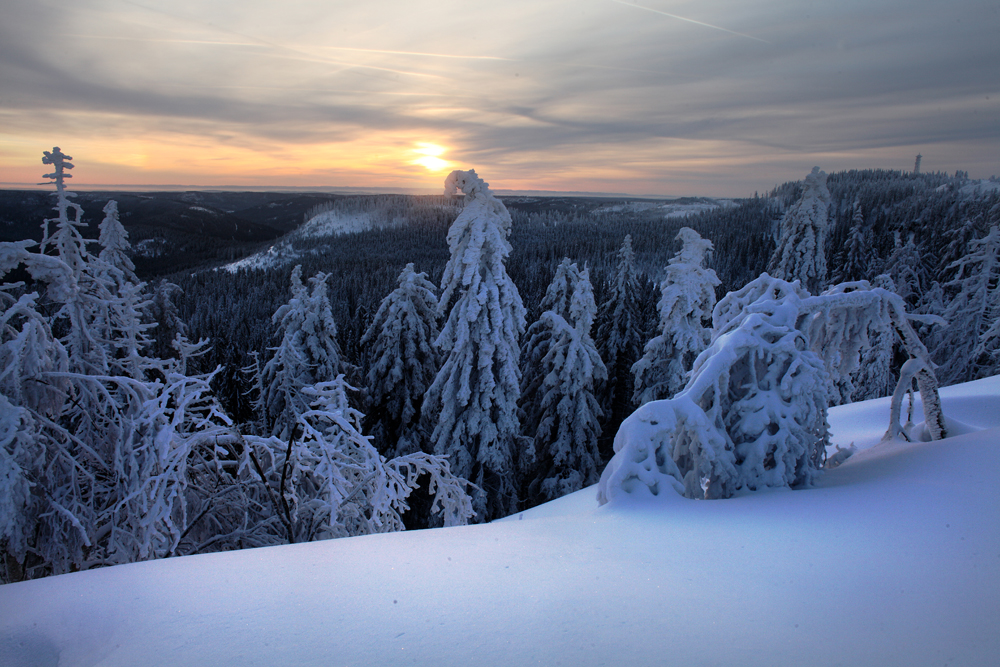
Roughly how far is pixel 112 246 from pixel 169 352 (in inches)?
378

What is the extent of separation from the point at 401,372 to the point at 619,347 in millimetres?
11275

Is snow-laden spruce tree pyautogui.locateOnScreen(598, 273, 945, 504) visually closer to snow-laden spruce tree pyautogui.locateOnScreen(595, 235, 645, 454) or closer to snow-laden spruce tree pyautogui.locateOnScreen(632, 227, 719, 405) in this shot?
snow-laden spruce tree pyautogui.locateOnScreen(632, 227, 719, 405)

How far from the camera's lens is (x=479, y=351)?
49.6 ft

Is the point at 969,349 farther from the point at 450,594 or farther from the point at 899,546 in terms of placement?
the point at 450,594

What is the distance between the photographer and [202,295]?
8800 cm

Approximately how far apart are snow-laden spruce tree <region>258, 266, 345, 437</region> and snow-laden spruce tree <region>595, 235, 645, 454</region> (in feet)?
42.2

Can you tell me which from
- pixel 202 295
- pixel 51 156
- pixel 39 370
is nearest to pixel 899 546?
→ pixel 39 370

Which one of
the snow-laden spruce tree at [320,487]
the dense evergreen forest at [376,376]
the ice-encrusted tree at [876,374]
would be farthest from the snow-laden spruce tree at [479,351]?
the ice-encrusted tree at [876,374]

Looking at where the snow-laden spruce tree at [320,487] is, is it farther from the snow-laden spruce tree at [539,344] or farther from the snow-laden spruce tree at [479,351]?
the snow-laden spruce tree at [539,344]

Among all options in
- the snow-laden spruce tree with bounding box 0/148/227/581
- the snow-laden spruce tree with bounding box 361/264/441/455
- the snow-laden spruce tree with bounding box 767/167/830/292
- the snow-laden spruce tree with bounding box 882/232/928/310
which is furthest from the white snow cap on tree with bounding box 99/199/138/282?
the snow-laden spruce tree with bounding box 882/232/928/310

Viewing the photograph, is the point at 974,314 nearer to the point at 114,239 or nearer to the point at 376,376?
the point at 376,376

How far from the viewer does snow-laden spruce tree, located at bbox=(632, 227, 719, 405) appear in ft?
59.3

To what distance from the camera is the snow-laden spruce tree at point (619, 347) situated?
24.1 metres

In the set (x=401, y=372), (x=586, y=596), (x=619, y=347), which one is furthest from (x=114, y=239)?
(x=586, y=596)
